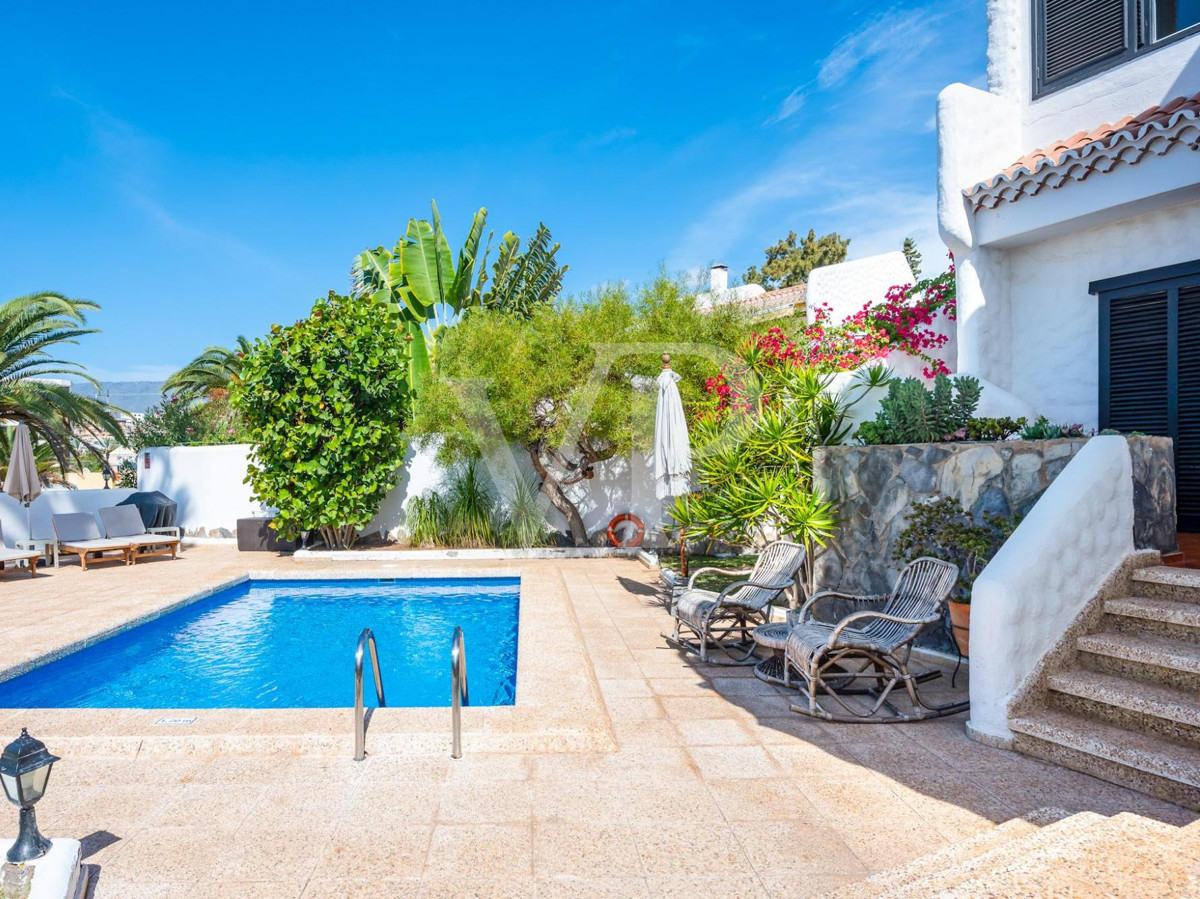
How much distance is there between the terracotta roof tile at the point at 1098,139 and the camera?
21.5 ft

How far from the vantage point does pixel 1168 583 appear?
197 inches

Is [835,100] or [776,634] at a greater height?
[835,100]

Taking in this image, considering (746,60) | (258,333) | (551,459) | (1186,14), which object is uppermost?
(746,60)

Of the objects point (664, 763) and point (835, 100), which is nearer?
point (664, 763)

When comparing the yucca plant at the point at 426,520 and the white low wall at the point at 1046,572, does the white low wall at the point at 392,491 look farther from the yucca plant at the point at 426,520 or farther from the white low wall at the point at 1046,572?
the white low wall at the point at 1046,572

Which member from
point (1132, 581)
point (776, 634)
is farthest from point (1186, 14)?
point (776, 634)

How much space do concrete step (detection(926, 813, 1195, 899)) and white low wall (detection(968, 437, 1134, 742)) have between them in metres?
2.52

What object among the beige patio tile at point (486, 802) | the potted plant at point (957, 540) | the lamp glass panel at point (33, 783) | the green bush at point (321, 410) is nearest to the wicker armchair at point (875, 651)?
the potted plant at point (957, 540)

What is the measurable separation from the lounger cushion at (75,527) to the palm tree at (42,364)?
371cm

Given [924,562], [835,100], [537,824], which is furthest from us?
[835,100]

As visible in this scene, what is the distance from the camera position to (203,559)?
530 inches

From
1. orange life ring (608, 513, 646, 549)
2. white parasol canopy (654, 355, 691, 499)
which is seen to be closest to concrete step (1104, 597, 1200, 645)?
white parasol canopy (654, 355, 691, 499)

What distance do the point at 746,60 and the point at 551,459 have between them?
497 inches

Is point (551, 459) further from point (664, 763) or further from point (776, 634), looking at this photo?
point (664, 763)
